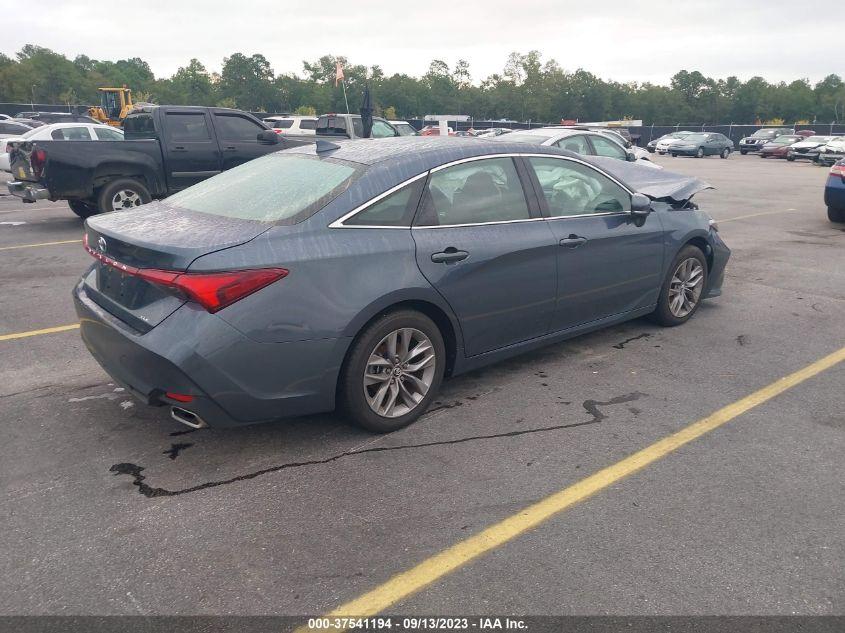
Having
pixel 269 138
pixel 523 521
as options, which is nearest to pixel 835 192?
pixel 269 138

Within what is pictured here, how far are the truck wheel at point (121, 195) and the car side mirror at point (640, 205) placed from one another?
25.3 feet

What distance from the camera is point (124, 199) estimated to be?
10.5 metres

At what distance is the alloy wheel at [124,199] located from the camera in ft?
34.0

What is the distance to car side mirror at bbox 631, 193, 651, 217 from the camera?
5.21 meters

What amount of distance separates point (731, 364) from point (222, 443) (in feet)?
12.0

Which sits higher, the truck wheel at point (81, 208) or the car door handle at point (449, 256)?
the car door handle at point (449, 256)

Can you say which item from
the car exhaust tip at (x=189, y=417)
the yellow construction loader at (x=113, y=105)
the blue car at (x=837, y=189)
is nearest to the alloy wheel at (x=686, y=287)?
the car exhaust tip at (x=189, y=417)

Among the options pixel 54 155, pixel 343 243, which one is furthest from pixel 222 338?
pixel 54 155

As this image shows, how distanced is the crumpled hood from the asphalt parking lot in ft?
4.52

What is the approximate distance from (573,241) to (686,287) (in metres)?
1.80

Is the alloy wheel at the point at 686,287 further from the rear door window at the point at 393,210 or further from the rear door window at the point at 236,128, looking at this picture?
the rear door window at the point at 236,128

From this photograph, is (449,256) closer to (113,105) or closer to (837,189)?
(837,189)

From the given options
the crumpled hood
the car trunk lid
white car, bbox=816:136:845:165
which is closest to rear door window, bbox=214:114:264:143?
the crumpled hood

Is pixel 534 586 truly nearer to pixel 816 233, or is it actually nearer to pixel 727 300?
pixel 727 300
